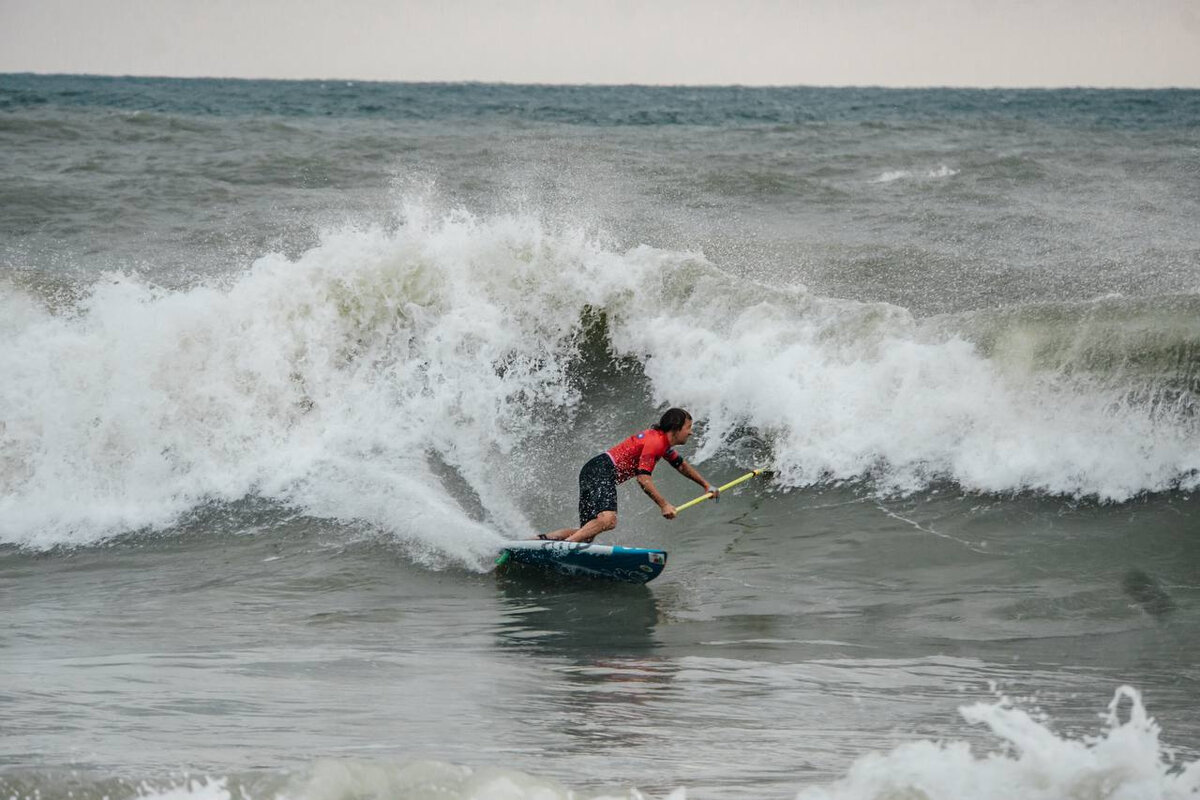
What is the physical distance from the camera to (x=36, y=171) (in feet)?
64.4

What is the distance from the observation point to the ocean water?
4590mm

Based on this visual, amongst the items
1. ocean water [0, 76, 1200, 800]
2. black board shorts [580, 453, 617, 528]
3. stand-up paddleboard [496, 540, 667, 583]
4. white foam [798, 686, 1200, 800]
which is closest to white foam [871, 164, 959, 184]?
ocean water [0, 76, 1200, 800]

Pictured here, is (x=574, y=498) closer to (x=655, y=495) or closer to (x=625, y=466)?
(x=625, y=466)

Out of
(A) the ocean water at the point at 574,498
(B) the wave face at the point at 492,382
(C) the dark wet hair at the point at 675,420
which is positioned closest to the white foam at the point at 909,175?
(A) the ocean water at the point at 574,498

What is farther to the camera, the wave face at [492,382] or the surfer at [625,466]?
the wave face at [492,382]

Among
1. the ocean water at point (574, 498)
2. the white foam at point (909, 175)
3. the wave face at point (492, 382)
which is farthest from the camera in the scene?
the white foam at point (909, 175)

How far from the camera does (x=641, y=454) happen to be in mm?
8062

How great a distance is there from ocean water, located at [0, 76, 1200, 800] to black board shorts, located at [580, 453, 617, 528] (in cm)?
63

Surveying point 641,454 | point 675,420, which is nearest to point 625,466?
point 641,454

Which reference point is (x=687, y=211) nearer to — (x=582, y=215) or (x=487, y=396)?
(x=582, y=215)

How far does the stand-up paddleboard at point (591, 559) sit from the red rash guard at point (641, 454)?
695mm

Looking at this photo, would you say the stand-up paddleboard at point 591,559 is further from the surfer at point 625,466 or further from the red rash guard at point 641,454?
the red rash guard at point 641,454

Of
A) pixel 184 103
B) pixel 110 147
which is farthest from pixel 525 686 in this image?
pixel 184 103

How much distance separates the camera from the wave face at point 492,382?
8992mm
